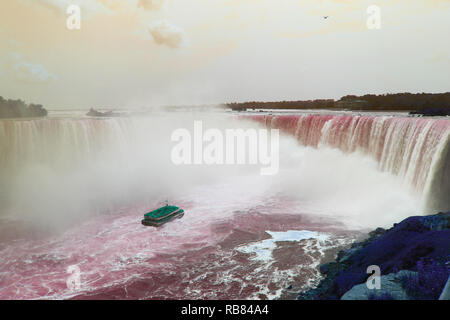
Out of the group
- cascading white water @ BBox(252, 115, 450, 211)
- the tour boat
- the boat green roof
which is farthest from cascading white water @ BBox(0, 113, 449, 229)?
the tour boat

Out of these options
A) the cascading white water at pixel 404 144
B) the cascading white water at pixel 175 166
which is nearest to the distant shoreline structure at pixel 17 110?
the cascading white water at pixel 175 166

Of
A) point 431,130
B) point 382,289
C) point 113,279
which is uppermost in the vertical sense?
point 431,130

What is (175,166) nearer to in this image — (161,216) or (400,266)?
(161,216)

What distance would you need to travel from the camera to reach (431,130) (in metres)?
14.5

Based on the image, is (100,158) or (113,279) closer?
(113,279)

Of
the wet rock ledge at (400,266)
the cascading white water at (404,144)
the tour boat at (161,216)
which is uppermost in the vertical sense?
the cascading white water at (404,144)

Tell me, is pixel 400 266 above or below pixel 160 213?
above

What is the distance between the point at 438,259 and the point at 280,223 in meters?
9.24

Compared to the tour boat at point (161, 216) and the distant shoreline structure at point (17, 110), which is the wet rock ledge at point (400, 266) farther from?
the distant shoreline structure at point (17, 110)

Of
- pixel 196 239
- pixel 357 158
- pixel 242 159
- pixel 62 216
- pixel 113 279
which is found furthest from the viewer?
pixel 242 159

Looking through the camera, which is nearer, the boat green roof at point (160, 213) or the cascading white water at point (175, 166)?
the cascading white water at point (175, 166)

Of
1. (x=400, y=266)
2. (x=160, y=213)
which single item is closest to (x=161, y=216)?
(x=160, y=213)
